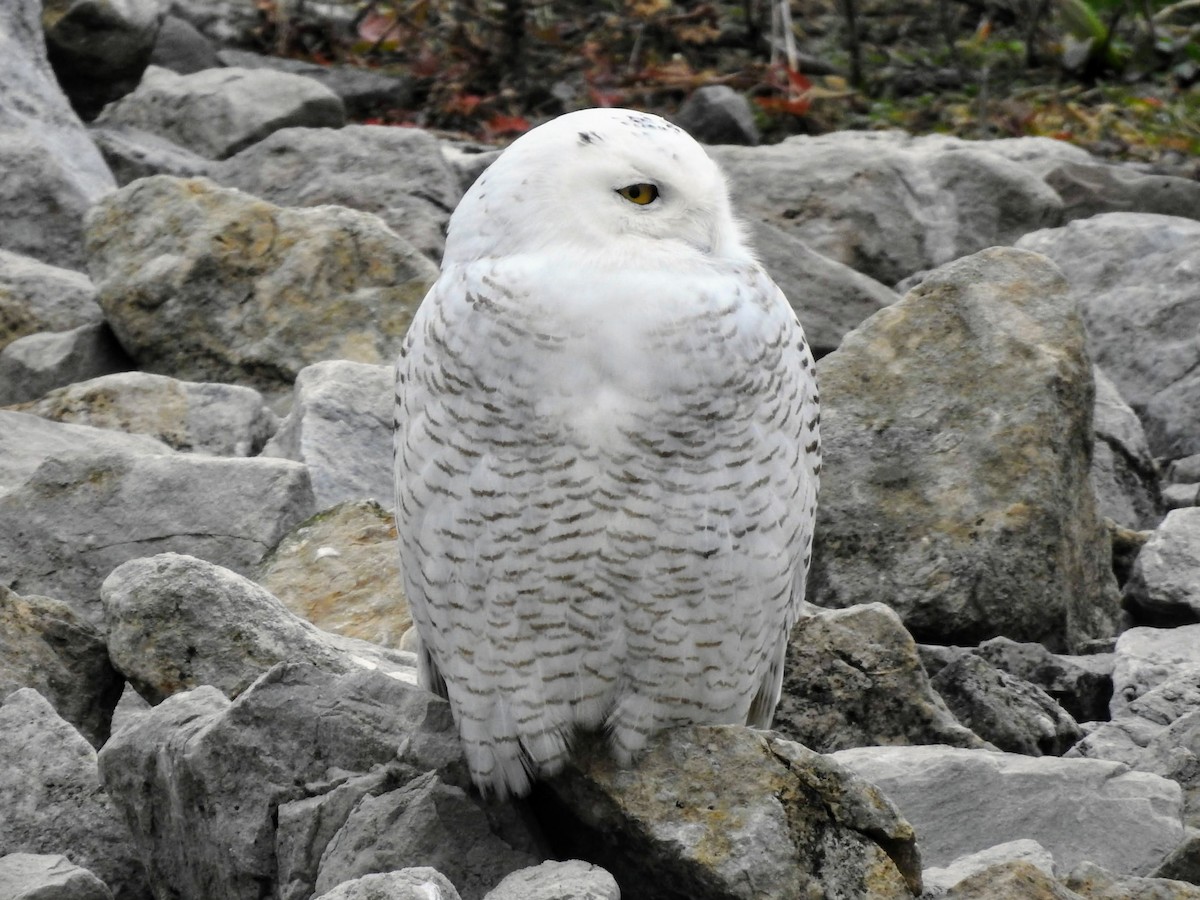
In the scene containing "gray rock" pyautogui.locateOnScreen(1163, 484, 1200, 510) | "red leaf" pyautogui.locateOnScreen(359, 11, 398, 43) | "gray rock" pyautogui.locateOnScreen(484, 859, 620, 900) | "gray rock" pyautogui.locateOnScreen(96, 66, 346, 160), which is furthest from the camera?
"red leaf" pyautogui.locateOnScreen(359, 11, 398, 43)

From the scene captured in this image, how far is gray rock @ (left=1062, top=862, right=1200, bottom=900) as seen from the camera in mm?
3811

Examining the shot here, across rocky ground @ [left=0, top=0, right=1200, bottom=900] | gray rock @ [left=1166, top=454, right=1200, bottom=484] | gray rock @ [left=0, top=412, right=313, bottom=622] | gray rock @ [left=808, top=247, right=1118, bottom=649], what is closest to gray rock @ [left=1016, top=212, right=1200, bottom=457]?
rocky ground @ [left=0, top=0, right=1200, bottom=900]

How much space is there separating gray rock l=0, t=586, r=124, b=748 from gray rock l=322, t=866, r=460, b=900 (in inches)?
72.6

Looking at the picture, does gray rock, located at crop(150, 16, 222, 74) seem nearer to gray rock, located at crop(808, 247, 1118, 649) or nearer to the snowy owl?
gray rock, located at crop(808, 247, 1118, 649)

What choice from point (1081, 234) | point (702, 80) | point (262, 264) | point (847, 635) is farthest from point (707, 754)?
point (702, 80)

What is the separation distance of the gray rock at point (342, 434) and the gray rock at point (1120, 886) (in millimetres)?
3353

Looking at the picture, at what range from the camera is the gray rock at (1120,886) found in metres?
3.81

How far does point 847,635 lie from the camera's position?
5.11 metres

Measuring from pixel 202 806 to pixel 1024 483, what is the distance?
9.94 ft

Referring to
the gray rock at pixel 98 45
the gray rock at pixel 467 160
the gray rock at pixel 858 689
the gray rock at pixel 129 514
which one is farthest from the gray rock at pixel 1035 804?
the gray rock at pixel 98 45

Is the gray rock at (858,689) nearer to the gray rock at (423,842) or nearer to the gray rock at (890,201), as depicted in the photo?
the gray rock at (423,842)

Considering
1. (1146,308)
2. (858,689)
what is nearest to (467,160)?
(1146,308)

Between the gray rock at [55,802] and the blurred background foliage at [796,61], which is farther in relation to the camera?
the blurred background foliage at [796,61]

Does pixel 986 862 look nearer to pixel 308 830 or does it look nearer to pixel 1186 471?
pixel 308 830
